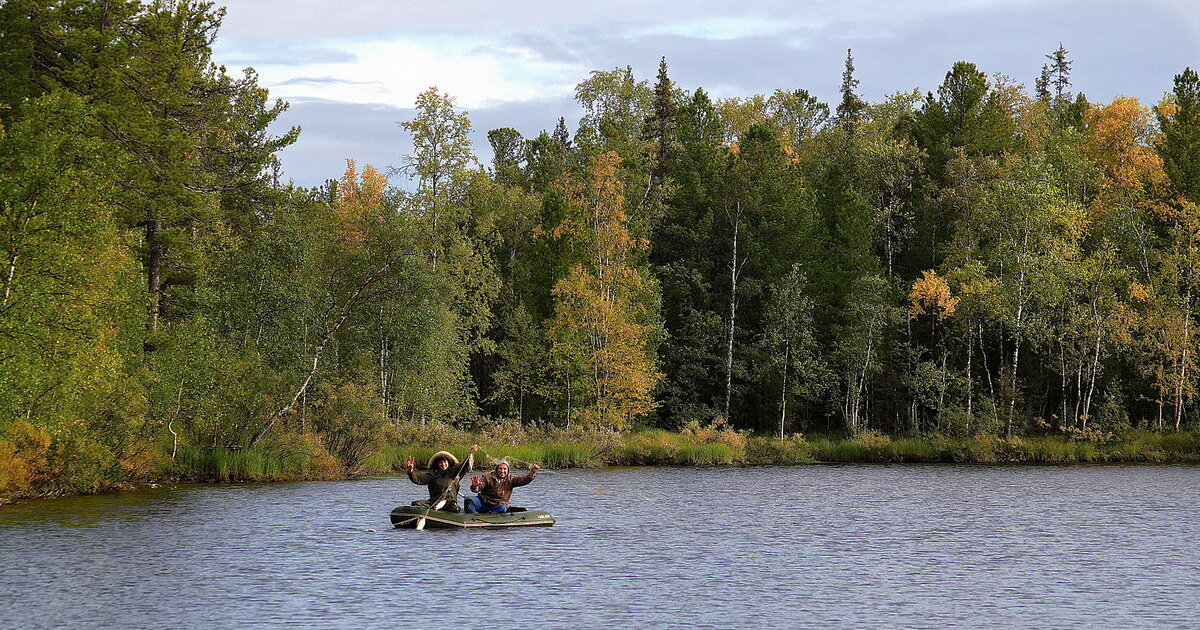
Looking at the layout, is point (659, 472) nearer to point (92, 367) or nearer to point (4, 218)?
point (92, 367)

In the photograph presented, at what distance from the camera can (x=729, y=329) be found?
272 ft

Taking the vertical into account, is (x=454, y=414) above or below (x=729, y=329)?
below

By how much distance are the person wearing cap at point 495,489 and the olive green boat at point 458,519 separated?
570mm

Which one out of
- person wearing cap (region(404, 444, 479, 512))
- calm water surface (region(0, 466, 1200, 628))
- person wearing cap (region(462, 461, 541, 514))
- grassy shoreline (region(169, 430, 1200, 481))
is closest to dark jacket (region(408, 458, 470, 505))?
person wearing cap (region(404, 444, 479, 512))

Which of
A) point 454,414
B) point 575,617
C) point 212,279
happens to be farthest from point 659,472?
point 575,617

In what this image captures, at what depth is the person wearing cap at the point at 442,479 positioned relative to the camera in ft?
120

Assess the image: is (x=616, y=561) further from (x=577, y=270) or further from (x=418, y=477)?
(x=577, y=270)

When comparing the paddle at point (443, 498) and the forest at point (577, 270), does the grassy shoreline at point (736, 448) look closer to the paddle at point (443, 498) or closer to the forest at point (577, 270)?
the forest at point (577, 270)

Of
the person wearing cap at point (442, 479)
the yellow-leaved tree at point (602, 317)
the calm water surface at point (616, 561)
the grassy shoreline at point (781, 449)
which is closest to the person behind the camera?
the calm water surface at point (616, 561)

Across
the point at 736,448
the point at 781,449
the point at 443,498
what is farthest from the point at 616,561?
the point at 781,449

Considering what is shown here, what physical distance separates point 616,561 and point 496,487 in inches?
299

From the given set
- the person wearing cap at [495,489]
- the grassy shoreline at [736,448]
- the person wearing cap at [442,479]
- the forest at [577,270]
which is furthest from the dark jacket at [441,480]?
the grassy shoreline at [736,448]

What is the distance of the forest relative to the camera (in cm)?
4209

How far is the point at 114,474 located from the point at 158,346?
271 inches
